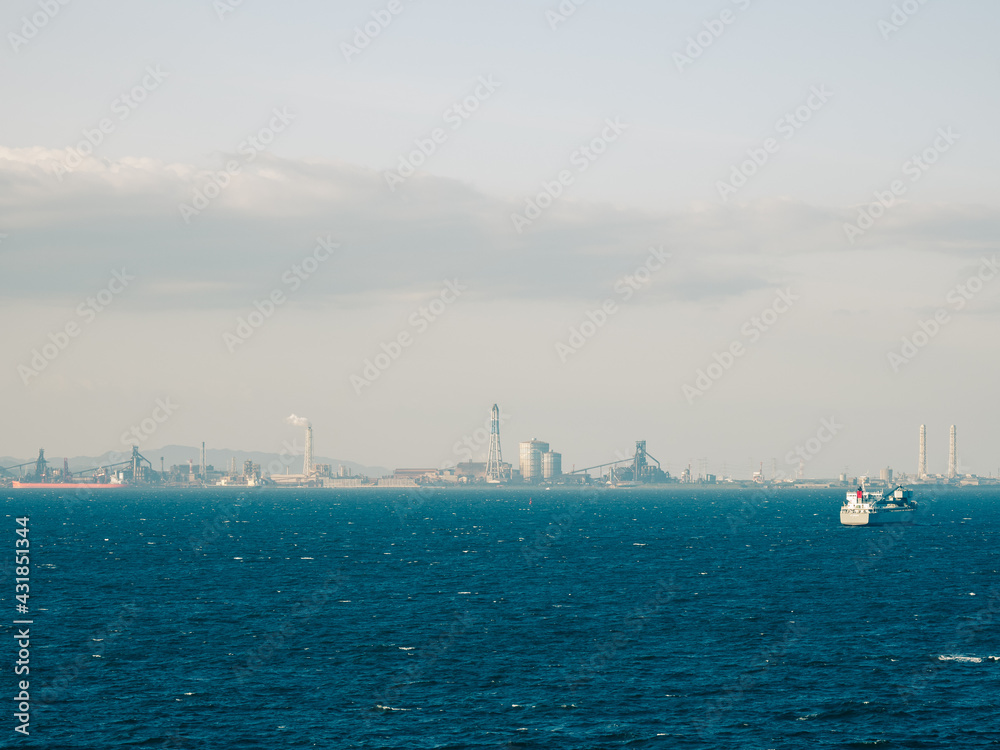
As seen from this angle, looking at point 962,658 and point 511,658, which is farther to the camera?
point 511,658

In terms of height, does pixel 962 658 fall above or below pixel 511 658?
above

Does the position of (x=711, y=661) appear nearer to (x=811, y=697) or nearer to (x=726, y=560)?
(x=811, y=697)

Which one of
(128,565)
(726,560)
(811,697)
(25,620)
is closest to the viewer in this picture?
(811,697)

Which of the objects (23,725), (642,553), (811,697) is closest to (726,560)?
(642,553)

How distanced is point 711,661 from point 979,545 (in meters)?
137

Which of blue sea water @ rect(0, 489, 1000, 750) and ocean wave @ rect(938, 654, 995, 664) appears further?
ocean wave @ rect(938, 654, 995, 664)

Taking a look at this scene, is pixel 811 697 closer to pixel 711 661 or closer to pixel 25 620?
pixel 711 661

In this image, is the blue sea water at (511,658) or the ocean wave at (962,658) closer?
the blue sea water at (511,658)

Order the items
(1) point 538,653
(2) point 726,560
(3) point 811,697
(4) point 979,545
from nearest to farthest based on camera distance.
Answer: (3) point 811,697, (1) point 538,653, (2) point 726,560, (4) point 979,545

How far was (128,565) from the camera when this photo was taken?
15475 cm

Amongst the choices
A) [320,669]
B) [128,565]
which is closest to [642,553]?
[128,565]

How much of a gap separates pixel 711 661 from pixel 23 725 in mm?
52660

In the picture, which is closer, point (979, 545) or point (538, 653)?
point (538, 653)

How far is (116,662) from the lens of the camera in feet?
267
